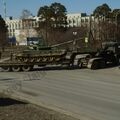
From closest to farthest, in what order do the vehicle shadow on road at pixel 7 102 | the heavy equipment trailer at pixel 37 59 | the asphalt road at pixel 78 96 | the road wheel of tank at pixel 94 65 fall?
the asphalt road at pixel 78 96 → the vehicle shadow on road at pixel 7 102 → the road wheel of tank at pixel 94 65 → the heavy equipment trailer at pixel 37 59

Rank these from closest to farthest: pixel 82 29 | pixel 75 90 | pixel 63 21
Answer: pixel 75 90 → pixel 82 29 → pixel 63 21

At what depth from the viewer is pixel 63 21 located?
4281 inches

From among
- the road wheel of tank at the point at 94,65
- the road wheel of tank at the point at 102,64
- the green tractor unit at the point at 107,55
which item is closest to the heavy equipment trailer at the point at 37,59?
the green tractor unit at the point at 107,55

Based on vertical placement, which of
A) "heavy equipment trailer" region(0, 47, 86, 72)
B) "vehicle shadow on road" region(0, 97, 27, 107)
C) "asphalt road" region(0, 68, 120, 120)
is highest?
"heavy equipment trailer" region(0, 47, 86, 72)

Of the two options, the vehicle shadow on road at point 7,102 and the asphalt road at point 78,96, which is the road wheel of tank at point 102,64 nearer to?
the asphalt road at point 78,96

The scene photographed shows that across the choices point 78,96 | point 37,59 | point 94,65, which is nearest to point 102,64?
point 94,65

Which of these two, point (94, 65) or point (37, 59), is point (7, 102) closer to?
point (94, 65)

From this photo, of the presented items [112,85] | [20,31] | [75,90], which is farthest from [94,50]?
[20,31]

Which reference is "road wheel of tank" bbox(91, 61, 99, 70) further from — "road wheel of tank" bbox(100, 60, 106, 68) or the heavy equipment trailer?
the heavy equipment trailer

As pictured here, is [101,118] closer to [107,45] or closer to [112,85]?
[112,85]

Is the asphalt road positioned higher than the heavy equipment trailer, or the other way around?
the heavy equipment trailer

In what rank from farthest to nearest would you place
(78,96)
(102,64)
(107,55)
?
(107,55) < (102,64) < (78,96)

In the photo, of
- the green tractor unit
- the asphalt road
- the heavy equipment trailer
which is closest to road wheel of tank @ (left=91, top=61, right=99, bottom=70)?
the green tractor unit

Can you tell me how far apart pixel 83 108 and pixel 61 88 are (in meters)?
6.40
